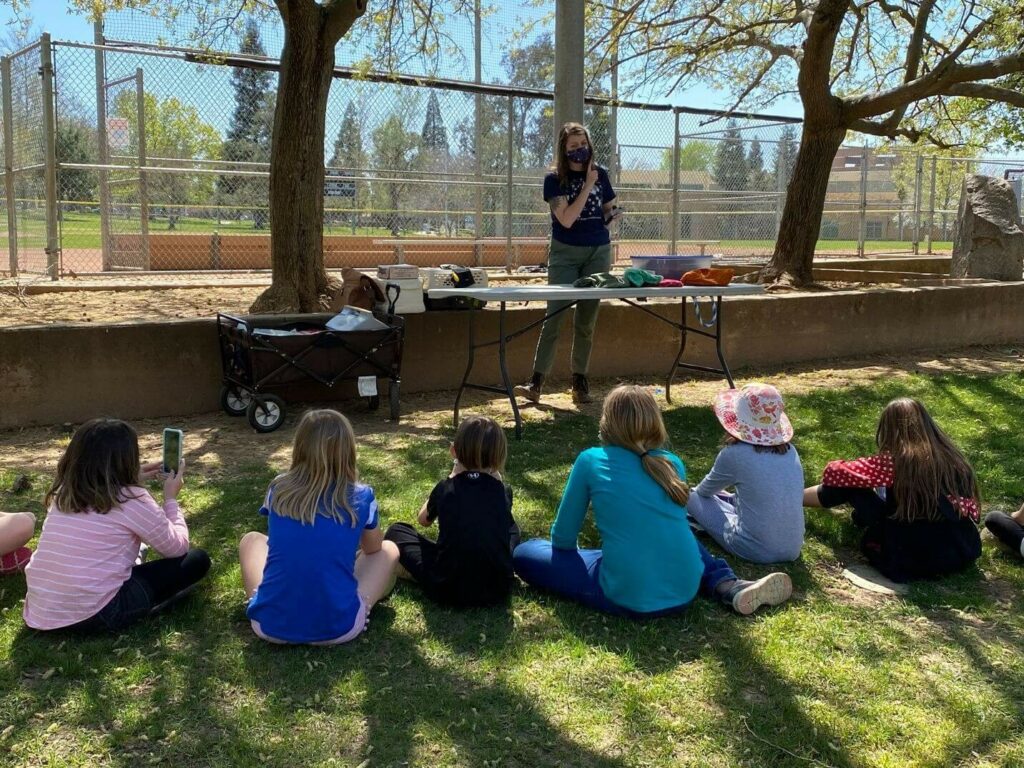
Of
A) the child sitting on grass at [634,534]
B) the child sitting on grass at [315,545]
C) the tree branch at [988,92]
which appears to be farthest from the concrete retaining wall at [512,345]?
the child sitting on grass at [634,534]

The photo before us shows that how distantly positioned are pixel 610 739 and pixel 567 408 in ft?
14.0

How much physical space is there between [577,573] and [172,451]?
1645 millimetres

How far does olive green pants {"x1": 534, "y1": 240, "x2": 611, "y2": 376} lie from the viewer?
666 centimetres

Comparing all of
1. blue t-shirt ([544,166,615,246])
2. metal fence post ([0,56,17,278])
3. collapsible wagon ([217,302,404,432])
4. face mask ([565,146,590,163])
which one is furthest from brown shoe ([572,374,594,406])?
metal fence post ([0,56,17,278])

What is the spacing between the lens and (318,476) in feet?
10.5

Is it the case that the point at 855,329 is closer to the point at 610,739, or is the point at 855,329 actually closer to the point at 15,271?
the point at 610,739

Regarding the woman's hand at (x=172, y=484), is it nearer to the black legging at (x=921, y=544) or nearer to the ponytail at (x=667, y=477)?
the ponytail at (x=667, y=477)

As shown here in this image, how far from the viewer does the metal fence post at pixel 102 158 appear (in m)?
10.3

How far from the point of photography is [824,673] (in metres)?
3.08

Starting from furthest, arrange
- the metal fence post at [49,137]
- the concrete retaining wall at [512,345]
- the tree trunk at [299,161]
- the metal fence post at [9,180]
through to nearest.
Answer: the metal fence post at [9,180], the metal fence post at [49,137], the tree trunk at [299,161], the concrete retaining wall at [512,345]

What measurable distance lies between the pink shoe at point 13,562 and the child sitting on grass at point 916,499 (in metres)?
3.50

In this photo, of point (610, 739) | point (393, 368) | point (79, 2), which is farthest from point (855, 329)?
point (79, 2)

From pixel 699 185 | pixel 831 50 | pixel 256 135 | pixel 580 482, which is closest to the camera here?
pixel 580 482

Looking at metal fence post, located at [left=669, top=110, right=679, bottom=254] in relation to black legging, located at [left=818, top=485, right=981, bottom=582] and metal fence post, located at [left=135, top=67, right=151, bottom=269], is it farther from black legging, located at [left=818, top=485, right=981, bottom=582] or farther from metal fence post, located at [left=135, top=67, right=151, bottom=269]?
black legging, located at [left=818, top=485, right=981, bottom=582]
